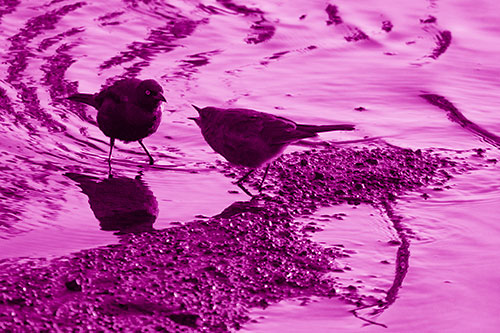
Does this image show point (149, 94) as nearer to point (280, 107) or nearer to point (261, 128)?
point (261, 128)

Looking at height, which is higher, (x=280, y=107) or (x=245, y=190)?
(x=280, y=107)

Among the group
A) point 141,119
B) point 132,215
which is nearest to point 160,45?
point 141,119

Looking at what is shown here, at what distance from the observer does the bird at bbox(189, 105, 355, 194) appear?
6297 mm

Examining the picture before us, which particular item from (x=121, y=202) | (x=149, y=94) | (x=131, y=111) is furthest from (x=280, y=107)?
(x=121, y=202)

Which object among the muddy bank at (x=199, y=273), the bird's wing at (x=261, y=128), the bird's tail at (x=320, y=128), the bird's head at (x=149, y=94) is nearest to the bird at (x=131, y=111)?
the bird's head at (x=149, y=94)

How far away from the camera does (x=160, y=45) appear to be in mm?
9383

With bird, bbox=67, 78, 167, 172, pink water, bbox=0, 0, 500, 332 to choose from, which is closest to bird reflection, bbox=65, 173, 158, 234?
pink water, bbox=0, 0, 500, 332

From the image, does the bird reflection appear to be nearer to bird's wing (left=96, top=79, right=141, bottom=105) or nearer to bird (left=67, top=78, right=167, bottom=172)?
bird (left=67, top=78, right=167, bottom=172)

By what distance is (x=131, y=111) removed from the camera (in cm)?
690

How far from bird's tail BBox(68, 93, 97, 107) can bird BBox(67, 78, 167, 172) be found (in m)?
0.20

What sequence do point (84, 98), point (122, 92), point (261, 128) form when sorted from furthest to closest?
point (84, 98) < point (122, 92) < point (261, 128)

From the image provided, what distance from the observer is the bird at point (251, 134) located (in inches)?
248

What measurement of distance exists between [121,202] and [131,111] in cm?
96

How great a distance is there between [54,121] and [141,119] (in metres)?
0.85
